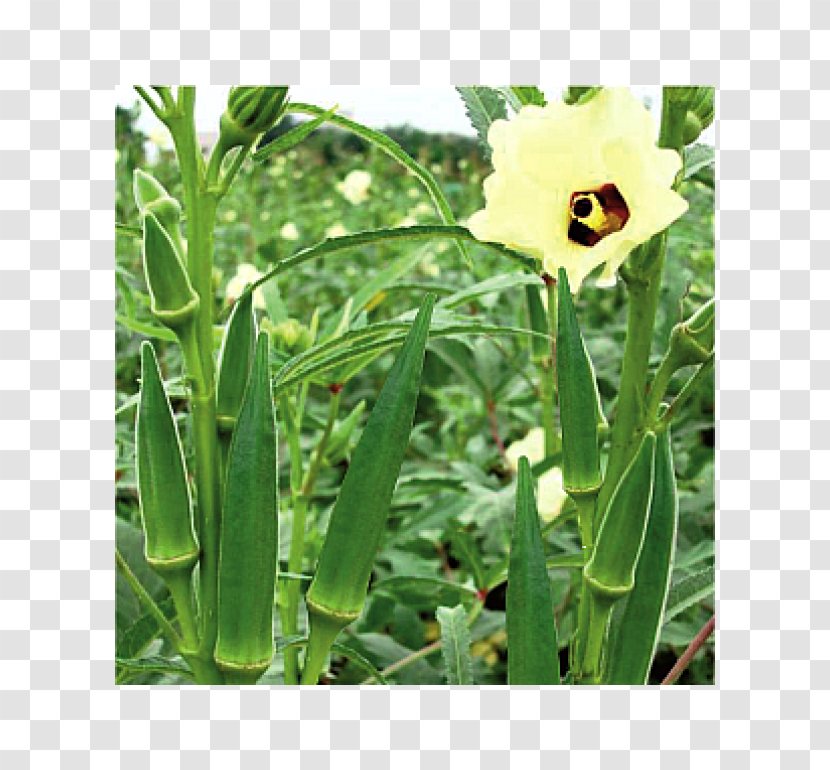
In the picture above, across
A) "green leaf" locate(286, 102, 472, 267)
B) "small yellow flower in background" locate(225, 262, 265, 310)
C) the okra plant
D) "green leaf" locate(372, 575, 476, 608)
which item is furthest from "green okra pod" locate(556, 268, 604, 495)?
"small yellow flower in background" locate(225, 262, 265, 310)

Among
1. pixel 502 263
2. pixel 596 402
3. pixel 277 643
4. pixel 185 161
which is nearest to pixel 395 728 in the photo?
pixel 277 643

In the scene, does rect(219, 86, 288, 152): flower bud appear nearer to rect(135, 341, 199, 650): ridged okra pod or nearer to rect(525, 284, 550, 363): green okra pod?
rect(135, 341, 199, 650): ridged okra pod

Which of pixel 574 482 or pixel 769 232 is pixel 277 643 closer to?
pixel 574 482

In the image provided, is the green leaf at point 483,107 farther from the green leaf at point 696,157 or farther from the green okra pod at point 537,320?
the green okra pod at point 537,320

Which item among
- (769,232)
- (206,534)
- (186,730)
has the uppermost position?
(769,232)

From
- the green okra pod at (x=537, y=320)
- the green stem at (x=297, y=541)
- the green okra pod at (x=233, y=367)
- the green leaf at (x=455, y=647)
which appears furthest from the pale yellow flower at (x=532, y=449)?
the green okra pod at (x=233, y=367)
